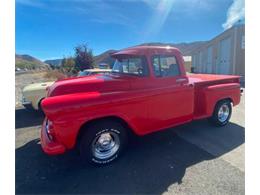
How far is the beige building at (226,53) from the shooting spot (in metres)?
16.8

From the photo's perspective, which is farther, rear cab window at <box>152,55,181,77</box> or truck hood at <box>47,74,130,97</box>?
rear cab window at <box>152,55,181,77</box>

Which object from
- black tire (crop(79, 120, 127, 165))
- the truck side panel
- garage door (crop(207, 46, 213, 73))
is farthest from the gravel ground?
garage door (crop(207, 46, 213, 73))

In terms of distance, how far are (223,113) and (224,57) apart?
54.2 ft

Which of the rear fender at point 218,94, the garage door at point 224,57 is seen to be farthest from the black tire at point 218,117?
the garage door at point 224,57

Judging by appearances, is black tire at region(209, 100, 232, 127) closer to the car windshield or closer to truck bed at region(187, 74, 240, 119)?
truck bed at region(187, 74, 240, 119)

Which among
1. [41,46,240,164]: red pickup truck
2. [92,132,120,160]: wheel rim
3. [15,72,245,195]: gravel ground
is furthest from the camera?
[92,132,120,160]: wheel rim

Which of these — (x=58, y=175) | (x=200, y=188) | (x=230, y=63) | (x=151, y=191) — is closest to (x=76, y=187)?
(x=58, y=175)

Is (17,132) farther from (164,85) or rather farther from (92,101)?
(164,85)

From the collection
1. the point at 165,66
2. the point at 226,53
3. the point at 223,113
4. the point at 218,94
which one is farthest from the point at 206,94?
the point at 226,53

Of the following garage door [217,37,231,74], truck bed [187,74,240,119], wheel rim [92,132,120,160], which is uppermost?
garage door [217,37,231,74]

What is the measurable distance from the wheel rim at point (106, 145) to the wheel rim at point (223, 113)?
10.0 feet

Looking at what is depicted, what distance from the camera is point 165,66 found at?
397 centimetres

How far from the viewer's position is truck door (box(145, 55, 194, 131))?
3676mm

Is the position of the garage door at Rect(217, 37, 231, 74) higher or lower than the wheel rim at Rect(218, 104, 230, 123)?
higher
